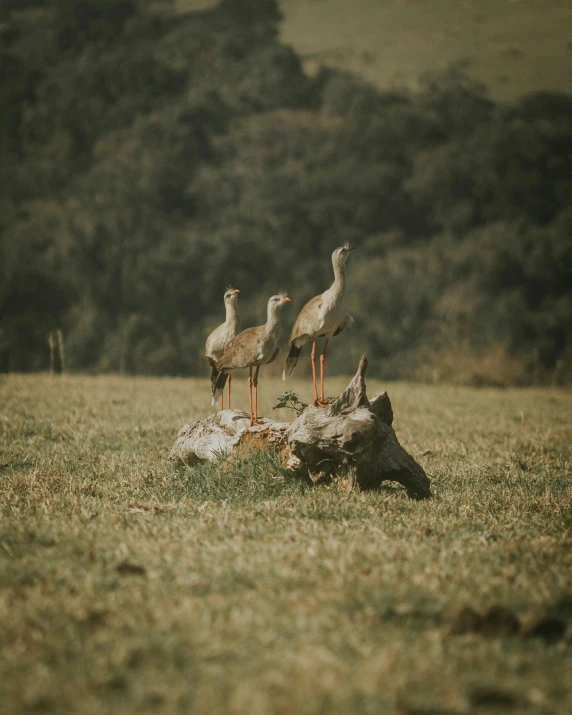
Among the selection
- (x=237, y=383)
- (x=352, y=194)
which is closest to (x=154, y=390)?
(x=237, y=383)

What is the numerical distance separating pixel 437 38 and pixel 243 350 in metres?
31.2

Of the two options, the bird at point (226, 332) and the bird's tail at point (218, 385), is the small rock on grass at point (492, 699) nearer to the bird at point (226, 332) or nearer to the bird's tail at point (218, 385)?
the bird's tail at point (218, 385)

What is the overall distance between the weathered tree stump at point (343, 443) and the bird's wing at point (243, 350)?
43 cm

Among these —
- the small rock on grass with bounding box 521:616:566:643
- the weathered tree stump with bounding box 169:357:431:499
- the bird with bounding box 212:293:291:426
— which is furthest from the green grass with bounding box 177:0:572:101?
the small rock on grass with bounding box 521:616:566:643

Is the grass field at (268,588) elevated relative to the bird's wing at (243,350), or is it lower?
lower

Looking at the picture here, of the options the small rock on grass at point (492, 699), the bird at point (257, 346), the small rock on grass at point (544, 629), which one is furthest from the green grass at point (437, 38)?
the small rock on grass at point (492, 699)

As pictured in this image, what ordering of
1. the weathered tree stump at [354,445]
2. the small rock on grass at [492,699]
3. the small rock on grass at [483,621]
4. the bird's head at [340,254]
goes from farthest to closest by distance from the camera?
the bird's head at [340,254], the weathered tree stump at [354,445], the small rock on grass at [483,621], the small rock on grass at [492,699]

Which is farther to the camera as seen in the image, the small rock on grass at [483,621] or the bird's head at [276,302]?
Result: the bird's head at [276,302]

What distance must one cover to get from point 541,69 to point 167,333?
16.0 meters

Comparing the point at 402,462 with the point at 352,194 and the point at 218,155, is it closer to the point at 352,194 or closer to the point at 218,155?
the point at 352,194

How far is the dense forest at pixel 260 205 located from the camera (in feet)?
86.4

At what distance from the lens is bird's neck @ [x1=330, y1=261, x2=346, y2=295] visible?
6289 millimetres

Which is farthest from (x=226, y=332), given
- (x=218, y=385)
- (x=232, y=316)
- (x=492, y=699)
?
(x=492, y=699)

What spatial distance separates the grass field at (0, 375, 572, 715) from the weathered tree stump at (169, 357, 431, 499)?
131 mm
